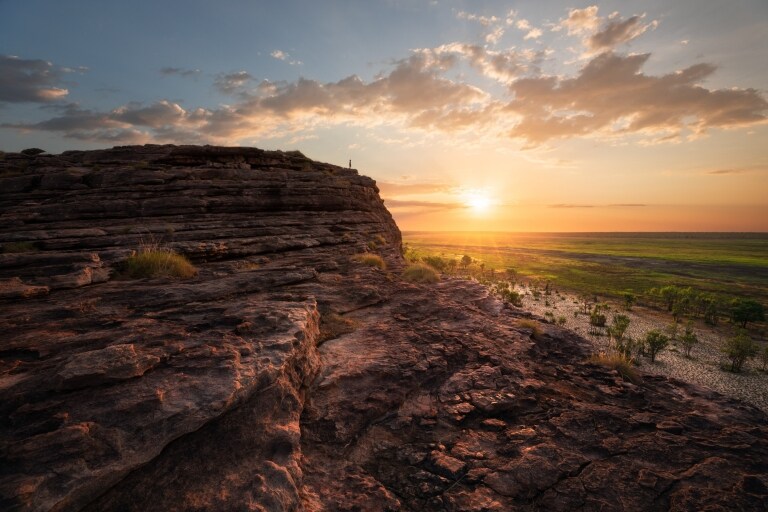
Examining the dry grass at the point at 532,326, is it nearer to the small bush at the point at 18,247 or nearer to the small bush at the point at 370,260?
the small bush at the point at 370,260

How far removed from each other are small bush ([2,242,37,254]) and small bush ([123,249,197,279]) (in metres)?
4.56

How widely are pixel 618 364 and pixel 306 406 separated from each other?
10.5m

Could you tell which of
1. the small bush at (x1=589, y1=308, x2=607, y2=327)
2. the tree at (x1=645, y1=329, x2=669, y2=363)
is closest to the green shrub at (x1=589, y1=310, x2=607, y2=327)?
the small bush at (x1=589, y1=308, x2=607, y2=327)

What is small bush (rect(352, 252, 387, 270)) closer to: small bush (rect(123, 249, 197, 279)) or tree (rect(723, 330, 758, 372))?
small bush (rect(123, 249, 197, 279))

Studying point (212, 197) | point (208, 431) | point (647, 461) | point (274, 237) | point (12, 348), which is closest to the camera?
point (208, 431)

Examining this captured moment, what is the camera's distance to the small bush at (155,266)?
11.6 m

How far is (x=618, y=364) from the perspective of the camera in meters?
10.9

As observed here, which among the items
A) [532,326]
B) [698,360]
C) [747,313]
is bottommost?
[698,360]

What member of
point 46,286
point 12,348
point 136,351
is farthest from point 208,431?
point 46,286

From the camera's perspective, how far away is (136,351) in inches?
256

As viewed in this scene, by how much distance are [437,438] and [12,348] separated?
9.21 meters

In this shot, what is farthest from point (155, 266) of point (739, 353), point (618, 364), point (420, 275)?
point (739, 353)

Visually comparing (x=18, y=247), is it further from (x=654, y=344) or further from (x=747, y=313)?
(x=747, y=313)

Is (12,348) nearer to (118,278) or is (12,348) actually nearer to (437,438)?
(118,278)
